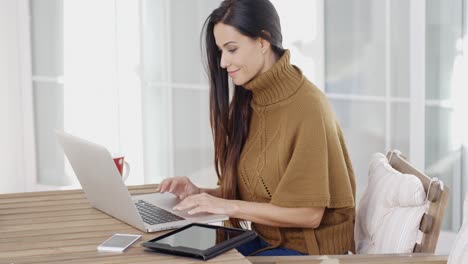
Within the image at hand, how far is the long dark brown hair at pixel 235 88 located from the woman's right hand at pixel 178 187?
0.09 m

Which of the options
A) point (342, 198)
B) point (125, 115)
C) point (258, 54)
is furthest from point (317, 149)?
point (125, 115)

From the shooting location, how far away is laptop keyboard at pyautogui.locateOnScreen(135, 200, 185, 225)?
190cm

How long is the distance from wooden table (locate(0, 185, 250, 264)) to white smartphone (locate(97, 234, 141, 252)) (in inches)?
0.6

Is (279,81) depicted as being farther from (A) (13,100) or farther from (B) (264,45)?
(A) (13,100)

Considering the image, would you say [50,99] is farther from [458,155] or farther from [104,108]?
[458,155]

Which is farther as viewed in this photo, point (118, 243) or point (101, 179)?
point (101, 179)

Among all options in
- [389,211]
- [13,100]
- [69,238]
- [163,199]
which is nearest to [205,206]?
[163,199]

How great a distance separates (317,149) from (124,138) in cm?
222

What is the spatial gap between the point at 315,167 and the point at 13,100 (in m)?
2.67

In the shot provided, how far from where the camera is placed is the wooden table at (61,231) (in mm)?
1643

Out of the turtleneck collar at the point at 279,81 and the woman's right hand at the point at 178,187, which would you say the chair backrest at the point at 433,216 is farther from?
the woman's right hand at the point at 178,187

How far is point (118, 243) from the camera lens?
172 centimetres

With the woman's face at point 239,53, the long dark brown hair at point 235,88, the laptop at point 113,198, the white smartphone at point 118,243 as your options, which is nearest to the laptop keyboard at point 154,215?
the laptop at point 113,198

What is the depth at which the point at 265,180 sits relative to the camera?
2.19 m
